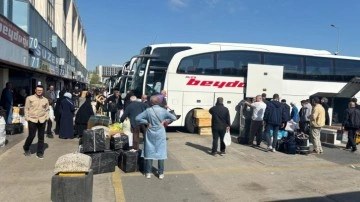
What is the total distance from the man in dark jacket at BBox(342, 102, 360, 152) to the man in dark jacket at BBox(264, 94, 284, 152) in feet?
8.00

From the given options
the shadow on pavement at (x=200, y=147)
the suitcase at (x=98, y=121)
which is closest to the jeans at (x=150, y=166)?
the shadow on pavement at (x=200, y=147)

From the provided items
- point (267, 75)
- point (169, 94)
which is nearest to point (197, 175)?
point (169, 94)

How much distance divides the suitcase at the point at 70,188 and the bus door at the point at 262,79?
36.2 feet

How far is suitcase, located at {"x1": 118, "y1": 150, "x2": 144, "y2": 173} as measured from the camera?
775 centimetres

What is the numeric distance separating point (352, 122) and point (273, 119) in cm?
286

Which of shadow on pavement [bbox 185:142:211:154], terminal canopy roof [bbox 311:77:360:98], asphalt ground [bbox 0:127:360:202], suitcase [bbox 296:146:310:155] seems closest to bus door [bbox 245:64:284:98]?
terminal canopy roof [bbox 311:77:360:98]

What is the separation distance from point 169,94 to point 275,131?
4931 millimetres

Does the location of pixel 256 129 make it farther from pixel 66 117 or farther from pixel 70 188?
pixel 70 188

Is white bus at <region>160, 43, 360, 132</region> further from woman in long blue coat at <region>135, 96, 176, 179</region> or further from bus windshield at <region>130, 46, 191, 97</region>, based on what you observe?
woman in long blue coat at <region>135, 96, 176, 179</region>

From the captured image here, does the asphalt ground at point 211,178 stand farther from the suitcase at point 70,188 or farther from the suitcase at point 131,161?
the suitcase at point 70,188

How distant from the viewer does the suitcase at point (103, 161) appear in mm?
7461

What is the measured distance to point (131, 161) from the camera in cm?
777

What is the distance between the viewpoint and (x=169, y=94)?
1438cm

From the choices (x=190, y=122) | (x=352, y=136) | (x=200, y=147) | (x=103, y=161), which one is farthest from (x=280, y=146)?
(x=103, y=161)
